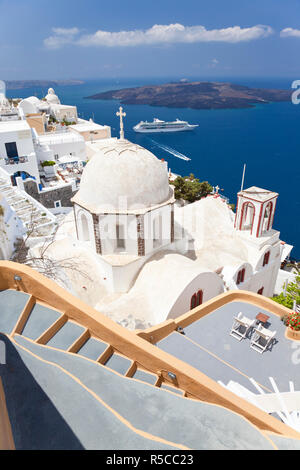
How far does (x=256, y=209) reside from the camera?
19.3 metres

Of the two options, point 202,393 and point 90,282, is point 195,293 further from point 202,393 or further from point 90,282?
point 202,393

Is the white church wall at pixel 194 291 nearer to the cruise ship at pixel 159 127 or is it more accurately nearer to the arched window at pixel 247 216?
the arched window at pixel 247 216

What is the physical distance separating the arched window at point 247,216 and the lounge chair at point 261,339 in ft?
32.0

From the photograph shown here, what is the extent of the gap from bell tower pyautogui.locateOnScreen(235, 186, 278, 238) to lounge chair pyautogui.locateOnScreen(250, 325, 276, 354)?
925cm

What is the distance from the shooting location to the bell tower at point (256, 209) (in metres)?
19.2

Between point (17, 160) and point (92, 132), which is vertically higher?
point (92, 132)

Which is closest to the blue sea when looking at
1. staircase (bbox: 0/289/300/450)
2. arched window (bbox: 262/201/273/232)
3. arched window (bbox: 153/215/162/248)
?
arched window (bbox: 262/201/273/232)

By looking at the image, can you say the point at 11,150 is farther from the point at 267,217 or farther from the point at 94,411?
the point at 94,411

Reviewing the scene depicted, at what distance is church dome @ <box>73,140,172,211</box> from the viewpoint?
47.9 feet

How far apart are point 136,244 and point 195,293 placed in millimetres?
3793

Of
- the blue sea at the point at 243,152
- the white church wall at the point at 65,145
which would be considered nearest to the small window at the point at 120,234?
the blue sea at the point at 243,152

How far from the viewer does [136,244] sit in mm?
15375

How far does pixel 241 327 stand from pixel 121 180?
8.49 meters

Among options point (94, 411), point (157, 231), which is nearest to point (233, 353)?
point (157, 231)
